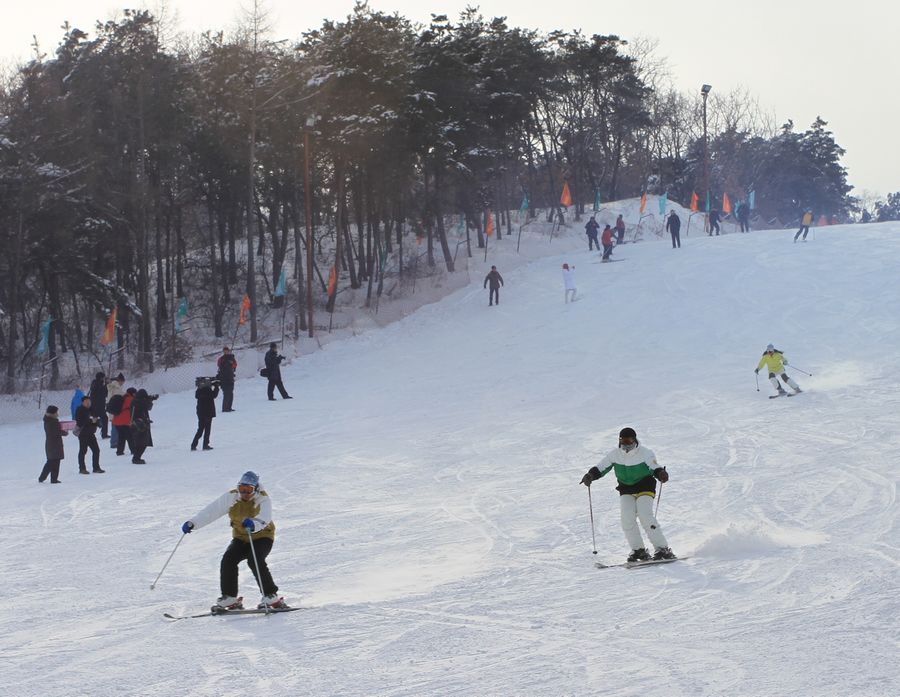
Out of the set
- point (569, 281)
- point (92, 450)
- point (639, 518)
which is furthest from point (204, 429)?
point (569, 281)

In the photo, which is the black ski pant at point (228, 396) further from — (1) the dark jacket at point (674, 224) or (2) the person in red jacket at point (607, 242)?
(1) the dark jacket at point (674, 224)

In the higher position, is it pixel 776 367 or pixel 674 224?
pixel 674 224

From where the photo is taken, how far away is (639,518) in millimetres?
10359

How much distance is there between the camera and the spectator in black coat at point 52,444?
1692cm

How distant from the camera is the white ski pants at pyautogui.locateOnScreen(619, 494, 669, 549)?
33.6ft

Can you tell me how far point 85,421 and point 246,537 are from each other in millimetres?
9885

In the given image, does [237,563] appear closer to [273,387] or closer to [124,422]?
[124,422]

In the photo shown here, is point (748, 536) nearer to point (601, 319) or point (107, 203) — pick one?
point (601, 319)

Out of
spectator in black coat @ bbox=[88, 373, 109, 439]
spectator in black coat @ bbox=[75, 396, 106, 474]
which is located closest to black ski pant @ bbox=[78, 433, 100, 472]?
spectator in black coat @ bbox=[75, 396, 106, 474]

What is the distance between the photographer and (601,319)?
3172 centimetres

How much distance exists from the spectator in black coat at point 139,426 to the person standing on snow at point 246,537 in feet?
33.5

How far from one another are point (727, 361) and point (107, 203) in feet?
69.5

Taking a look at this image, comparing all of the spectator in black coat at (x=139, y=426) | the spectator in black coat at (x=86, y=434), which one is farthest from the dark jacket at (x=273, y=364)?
the spectator in black coat at (x=86, y=434)

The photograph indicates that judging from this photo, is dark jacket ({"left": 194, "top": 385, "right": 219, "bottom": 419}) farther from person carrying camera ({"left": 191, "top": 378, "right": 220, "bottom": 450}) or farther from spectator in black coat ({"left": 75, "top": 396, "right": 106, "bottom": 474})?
spectator in black coat ({"left": 75, "top": 396, "right": 106, "bottom": 474})
